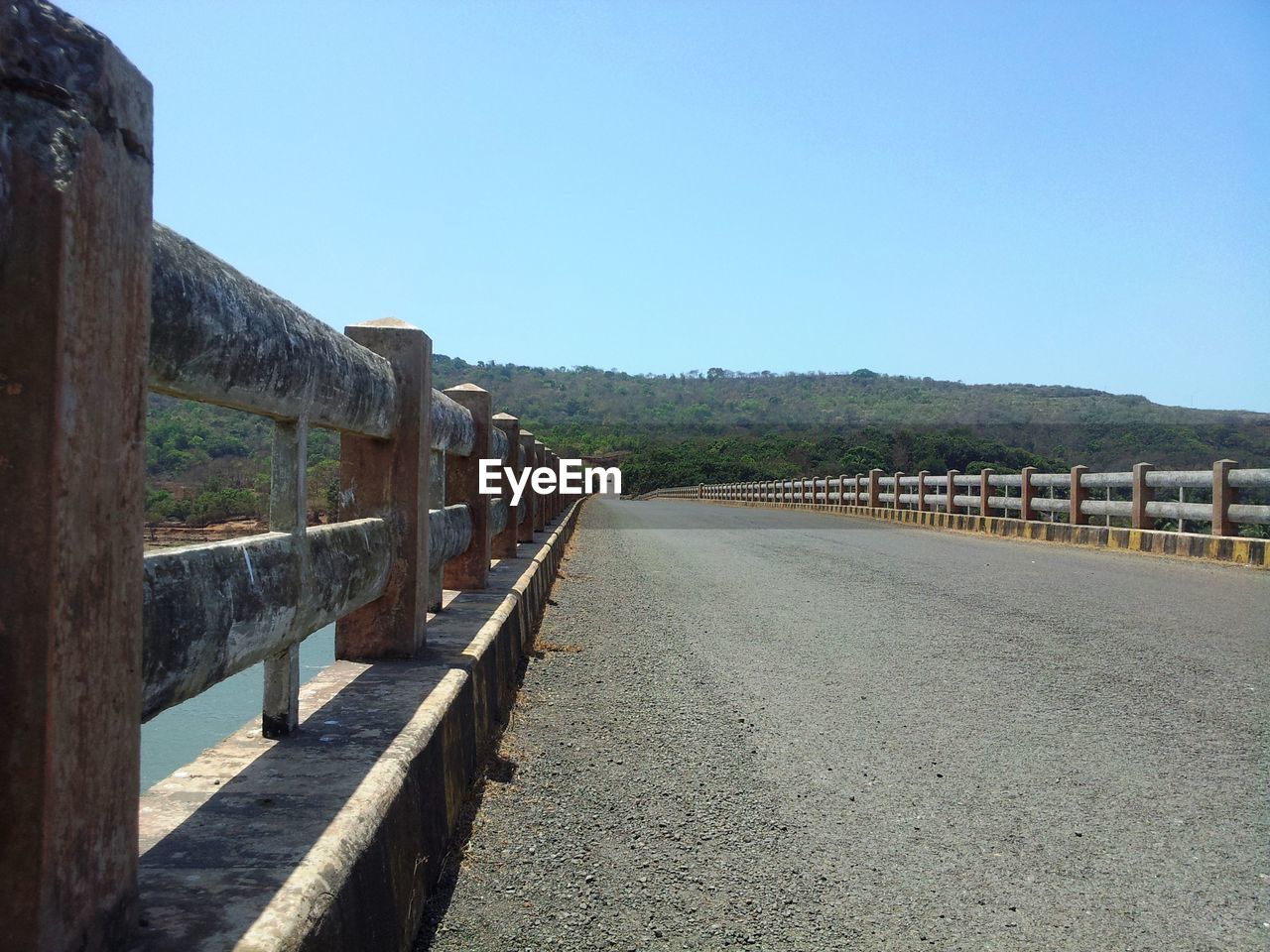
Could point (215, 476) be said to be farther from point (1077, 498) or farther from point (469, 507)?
point (1077, 498)

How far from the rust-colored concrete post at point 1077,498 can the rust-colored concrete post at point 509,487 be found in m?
11.4

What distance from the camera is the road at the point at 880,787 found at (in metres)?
2.63

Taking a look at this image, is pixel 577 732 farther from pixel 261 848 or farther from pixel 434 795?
pixel 261 848

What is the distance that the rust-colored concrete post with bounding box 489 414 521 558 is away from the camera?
8.41 meters

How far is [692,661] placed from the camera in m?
6.01

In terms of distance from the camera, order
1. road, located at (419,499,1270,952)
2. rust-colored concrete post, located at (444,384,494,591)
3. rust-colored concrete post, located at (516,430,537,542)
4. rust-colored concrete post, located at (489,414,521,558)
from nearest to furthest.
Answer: road, located at (419,499,1270,952), rust-colored concrete post, located at (444,384,494,591), rust-colored concrete post, located at (489,414,521,558), rust-colored concrete post, located at (516,430,537,542)

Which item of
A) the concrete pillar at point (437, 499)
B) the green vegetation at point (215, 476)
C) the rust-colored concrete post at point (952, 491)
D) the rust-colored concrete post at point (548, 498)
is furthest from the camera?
the rust-colored concrete post at point (952, 491)

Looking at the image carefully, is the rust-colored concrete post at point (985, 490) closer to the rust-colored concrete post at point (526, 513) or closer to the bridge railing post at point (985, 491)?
the bridge railing post at point (985, 491)

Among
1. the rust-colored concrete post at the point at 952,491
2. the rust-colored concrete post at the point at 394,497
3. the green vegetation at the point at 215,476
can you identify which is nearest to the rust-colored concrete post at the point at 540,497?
the green vegetation at the point at 215,476

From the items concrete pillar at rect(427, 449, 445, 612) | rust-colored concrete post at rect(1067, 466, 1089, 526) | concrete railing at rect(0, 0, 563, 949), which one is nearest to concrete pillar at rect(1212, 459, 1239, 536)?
rust-colored concrete post at rect(1067, 466, 1089, 526)

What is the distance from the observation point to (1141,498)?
49.6ft

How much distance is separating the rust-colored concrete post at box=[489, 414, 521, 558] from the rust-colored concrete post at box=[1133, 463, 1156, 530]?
10235 mm

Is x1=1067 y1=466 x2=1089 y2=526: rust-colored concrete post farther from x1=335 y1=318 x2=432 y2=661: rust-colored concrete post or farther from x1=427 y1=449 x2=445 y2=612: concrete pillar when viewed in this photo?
x1=335 y1=318 x2=432 y2=661: rust-colored concrete post

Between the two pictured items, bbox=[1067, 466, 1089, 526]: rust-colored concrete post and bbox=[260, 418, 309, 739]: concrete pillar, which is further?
bbox=[1067, 466, 1089, 526]: rust-colored concrete post
